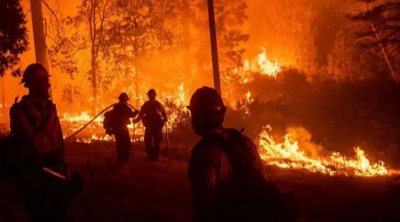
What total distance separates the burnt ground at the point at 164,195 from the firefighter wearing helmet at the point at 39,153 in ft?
9.85

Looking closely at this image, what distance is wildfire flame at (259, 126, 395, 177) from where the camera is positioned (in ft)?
53.6

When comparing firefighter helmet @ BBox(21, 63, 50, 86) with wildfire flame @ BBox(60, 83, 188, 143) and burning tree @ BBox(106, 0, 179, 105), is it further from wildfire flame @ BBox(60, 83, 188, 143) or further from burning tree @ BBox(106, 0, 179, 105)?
burning tree @ BBox(106, 0, 179, 105)

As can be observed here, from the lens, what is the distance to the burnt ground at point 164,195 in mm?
7922

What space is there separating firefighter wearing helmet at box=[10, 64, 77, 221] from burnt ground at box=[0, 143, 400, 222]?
3002 mm

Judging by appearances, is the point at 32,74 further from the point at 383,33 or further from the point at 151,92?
the point at 383,33

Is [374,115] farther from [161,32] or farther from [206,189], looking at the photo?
[206,189]

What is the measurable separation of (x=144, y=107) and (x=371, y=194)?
6418 mm

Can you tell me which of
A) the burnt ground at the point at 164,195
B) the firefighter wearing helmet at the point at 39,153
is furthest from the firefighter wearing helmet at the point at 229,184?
the burnt ground at the point at 164,195

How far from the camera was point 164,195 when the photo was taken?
9.34 metres

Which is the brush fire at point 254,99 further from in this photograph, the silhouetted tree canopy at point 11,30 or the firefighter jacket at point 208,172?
the firefighter jacket at point 208,172

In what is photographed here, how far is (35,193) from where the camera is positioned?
454 centimetres

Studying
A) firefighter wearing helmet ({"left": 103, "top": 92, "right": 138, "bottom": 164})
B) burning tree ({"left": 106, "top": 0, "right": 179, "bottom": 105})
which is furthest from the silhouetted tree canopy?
burning tree ({"left": 106, "top": 0, "right": 179, "bottom": 105})

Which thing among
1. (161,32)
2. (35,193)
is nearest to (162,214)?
(35,193)

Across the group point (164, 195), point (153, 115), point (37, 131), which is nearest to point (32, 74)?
point (37, 131)
